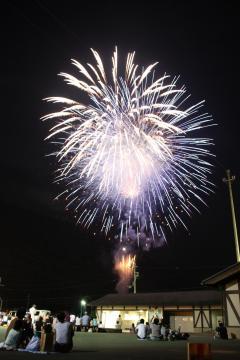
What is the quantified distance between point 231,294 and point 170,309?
16.5 m

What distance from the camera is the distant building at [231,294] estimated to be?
2218 cm

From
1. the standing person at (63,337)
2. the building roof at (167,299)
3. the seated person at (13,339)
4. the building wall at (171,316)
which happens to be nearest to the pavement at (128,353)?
the standing person at (63,337)

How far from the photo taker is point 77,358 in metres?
9.65

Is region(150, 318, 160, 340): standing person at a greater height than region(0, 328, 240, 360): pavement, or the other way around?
region(150, 318, 160, 340): standing person

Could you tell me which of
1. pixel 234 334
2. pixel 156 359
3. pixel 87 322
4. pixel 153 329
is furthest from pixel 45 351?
pixel 87 322

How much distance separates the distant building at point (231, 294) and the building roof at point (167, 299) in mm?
11282

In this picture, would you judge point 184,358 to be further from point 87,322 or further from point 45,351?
point 87,322

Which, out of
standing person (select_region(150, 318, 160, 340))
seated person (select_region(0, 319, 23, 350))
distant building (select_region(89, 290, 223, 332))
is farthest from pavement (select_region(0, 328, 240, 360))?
distant building (select_region(89, 290, 223, 332))

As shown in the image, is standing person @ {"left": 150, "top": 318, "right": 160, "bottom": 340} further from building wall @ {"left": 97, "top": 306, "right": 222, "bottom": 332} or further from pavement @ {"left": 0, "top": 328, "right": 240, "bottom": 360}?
building wall @ {"left": 97, "top": 306, "right": 222, "bottom": 332}

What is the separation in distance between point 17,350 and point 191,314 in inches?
1105

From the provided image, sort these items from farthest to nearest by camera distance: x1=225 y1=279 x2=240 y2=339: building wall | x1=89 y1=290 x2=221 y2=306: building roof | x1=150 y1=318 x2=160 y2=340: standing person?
x1=89 y1=290 x2=221 y2=306: building roof, x1=225 y1=279 x2=240 y2=339: building wall, x1=150 y1=318 x2=160 y2=340: standing person

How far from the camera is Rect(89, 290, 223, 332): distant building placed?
34.6m

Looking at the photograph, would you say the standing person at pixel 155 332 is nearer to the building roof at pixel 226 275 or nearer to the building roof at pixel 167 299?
the building roof at pixel 226 275

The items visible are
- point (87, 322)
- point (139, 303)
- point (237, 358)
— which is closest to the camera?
point (237, 358)
